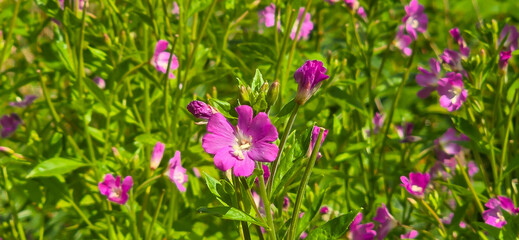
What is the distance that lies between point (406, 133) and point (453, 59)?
1.20 ft

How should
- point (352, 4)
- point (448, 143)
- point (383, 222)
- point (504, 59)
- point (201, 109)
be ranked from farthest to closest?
1. point (448, 143)
2. point (352, 4)
3. point (383, 222)
4. point (504, 59)
5. point (201, 109)

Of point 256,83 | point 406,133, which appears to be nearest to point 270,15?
point 406,133

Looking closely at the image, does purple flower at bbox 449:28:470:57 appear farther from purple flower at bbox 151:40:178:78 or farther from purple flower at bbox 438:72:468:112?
purple flower at bbox 151:40:178:78

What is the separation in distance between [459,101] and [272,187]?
1.98 ft

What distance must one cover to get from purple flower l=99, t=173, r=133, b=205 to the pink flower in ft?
1.84

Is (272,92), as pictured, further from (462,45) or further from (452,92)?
(462,45)

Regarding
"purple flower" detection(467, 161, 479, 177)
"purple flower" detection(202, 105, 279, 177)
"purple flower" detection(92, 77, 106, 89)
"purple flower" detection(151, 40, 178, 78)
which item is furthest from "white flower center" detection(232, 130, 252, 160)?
"purple flower" detection(467, 161, 479, 177)

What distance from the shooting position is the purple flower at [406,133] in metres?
1.67

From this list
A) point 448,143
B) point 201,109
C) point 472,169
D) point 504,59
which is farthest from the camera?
point 472,169

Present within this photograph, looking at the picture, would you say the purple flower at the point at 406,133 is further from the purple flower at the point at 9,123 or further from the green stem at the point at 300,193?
the purple flower at the point at 9,123

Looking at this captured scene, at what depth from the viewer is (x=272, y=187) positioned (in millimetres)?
973

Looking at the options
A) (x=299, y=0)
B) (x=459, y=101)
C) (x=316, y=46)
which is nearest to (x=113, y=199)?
(x=299, y=0)

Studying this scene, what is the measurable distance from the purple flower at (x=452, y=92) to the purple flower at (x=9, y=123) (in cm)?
108

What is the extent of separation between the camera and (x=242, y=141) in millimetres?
897
